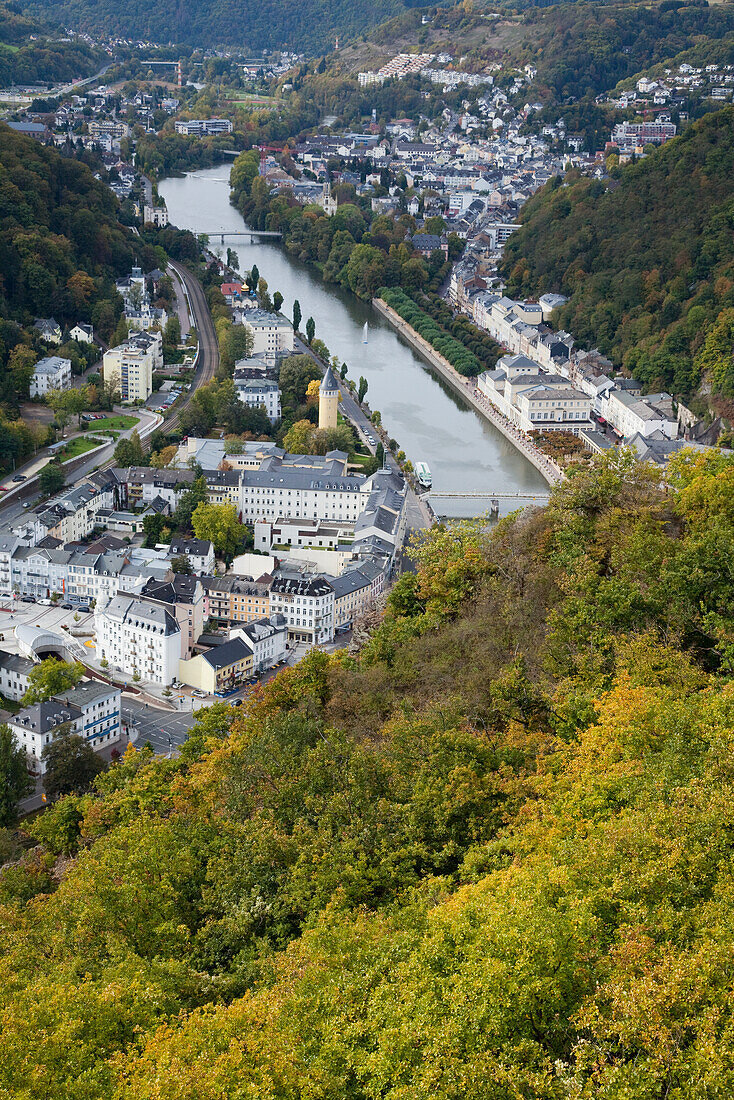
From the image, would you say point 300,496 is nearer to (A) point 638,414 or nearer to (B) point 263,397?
(B) point 263,397

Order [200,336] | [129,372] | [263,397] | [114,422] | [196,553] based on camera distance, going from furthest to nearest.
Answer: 1. [200,336]
2. [129,372]
3. [263,397]
4. [114,422]
5. [196,553]

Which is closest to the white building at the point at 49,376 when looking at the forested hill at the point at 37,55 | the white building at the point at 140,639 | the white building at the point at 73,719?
the white building at the point at 140,639

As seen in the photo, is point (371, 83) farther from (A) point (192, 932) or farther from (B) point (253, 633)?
(A) point (192, 932)

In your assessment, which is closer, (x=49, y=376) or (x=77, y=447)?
(x=77, y=447)

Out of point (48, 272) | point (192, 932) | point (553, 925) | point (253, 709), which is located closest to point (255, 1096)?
point (553, 925)

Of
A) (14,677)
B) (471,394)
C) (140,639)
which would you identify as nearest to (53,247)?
(471,394)

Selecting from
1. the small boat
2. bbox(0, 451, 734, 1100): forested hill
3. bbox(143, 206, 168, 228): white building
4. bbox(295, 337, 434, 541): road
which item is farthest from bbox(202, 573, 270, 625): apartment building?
bbox(143, 206, 168, 228): white building

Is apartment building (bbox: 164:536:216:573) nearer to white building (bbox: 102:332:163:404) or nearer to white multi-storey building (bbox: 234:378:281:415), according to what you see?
white multi-storey building (bbox: 234:378:281:415)
